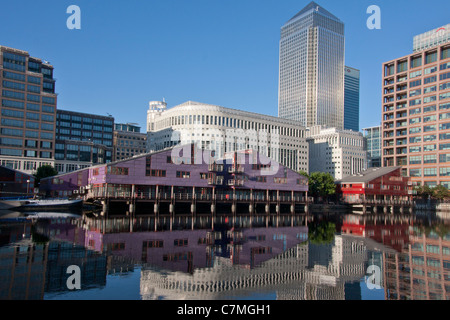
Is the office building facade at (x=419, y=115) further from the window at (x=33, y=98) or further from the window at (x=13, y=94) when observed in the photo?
the window at (x=13, y=94)

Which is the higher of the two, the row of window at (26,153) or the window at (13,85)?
the window at (13,85)

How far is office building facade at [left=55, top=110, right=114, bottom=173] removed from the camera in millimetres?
144600

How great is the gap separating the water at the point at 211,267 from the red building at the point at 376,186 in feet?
246

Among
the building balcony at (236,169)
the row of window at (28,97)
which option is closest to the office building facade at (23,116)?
the row of window at (28,97)

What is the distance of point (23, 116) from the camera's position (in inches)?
4663

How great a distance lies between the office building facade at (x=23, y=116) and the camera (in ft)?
378

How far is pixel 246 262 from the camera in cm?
3014

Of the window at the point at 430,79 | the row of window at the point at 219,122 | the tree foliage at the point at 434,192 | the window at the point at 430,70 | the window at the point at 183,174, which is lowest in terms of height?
the tree foliage at the point at 434,192

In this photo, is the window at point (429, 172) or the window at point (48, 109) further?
the window at point (429, 172)

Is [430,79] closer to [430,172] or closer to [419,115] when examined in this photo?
[419,115]

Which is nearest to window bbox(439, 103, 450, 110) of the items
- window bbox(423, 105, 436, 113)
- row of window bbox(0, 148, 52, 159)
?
window bbox(423, 105, 436, 113)

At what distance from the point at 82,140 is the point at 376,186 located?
125020 mm

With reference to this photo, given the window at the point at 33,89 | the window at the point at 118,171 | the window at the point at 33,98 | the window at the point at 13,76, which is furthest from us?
the window at the point at 33,89

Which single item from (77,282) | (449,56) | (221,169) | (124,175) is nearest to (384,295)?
(77,282)
